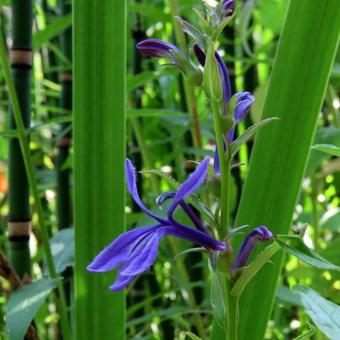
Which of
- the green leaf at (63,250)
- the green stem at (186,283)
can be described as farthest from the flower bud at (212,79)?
the green stem at (186,283)

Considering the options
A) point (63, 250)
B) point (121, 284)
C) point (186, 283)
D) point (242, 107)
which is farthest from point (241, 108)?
point (186, 283)

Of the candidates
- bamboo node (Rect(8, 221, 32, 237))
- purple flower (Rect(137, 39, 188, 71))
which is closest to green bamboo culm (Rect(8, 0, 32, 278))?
bamboo node (Rect(8, 221, 32, 237))

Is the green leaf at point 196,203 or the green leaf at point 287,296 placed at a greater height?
the green leaf at point 196,203

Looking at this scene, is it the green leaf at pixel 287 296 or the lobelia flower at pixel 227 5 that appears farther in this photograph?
the green leaf at pixel 287 296

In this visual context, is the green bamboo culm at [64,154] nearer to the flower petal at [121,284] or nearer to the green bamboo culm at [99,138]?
the green bamboo culm at [99,138]

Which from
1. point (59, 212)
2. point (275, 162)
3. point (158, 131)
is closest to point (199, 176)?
point (275, 162)

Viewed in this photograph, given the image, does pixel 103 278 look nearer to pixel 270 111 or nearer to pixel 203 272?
pixel 270 111

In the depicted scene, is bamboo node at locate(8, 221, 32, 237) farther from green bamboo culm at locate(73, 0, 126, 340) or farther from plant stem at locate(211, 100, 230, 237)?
plant stem at locate(211, 100, 230, 237)
